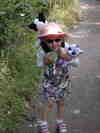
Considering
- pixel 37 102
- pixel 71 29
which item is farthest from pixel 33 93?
pixel 71 29

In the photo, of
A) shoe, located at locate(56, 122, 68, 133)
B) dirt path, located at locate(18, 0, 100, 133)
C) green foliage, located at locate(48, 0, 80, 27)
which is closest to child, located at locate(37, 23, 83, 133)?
shoe, located at locate(56, 122, 68, 133)

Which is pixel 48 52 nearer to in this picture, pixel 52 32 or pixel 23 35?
pixel 52 32

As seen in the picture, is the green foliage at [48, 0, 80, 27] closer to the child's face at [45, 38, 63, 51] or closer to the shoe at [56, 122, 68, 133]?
the shoe at [56, 122, 68, 133]

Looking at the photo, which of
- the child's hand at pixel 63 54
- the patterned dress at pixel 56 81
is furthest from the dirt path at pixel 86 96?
the child's hand at pixel 63 54

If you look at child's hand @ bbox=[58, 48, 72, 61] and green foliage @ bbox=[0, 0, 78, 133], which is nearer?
child's hand @ bbox=[58, 48, 72, 61]

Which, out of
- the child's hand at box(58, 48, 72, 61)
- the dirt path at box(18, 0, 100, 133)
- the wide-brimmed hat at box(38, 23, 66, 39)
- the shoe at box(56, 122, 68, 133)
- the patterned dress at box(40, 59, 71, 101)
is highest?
the wide-brimmed hat at box(38, 23, 66, 39)

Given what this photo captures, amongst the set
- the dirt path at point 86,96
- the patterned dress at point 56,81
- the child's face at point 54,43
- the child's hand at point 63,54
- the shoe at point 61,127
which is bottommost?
the dirt path at point 86,96

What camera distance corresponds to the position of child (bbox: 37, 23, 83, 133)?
5395 mm

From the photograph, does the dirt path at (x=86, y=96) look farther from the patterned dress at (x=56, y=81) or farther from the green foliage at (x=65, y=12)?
the green foliage at (x=65, y=12)

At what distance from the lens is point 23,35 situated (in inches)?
344

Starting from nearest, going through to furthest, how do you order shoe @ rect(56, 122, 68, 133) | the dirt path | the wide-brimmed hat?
the wide-brimmed hat → shoe @ rect(56, 122, 68, 133) → the dirt path

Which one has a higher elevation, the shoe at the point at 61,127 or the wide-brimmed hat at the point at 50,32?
the wide-brimmed hat at the point at 50,32

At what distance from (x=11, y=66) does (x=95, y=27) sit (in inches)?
388

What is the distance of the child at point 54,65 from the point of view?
5395mm
